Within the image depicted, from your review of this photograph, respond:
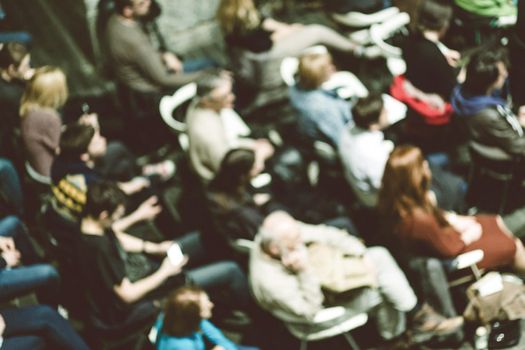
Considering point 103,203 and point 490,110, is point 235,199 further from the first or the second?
point 490,110

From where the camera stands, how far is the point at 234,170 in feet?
14.1

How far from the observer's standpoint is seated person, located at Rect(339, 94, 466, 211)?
178 inches

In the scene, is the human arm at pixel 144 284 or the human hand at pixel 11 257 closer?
the human arm at pixel 144 284

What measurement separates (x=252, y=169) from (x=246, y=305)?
2.51 ft

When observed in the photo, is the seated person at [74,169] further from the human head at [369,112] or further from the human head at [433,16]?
the human head at [433,16]

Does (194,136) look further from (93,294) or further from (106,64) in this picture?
(106,64)

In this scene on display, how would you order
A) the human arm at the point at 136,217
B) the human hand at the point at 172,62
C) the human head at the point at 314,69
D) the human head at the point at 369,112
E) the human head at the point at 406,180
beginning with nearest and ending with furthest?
the human head at the point at 406,180 → the human head at the point at 369,112 → the human arm at the point at 136,217 → the human head at the point at 314,69 → the human hand at the point at 172,62

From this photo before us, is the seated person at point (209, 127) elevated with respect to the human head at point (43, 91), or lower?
lower

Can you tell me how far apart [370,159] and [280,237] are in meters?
0.92

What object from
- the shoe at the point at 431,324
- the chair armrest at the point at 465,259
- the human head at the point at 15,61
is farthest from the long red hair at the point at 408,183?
the human head at the point at 15,61

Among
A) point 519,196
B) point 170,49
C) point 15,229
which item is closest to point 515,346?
point 519,196

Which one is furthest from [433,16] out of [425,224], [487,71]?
[425,224]

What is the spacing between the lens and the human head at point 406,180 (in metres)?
4.06

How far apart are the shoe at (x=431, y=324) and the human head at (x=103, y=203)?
5.39ft
